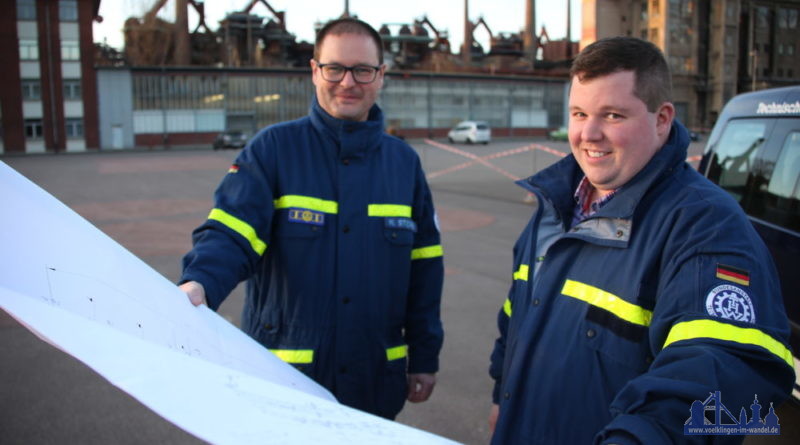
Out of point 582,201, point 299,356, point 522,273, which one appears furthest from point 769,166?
point 299,356

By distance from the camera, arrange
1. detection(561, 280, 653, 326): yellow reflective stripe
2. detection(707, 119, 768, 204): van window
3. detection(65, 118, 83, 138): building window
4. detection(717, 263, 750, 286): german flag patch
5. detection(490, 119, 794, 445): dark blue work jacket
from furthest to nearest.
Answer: detection(65, 118, 83, 138): building window, detection(707, 119, 768, 204): van window, detection(561, 280, 653, 326): yellow reflective stripe, detection(717, 263, 750, 286): german flag patch, detection(490, 119, 794, 445): dark blue work jacket

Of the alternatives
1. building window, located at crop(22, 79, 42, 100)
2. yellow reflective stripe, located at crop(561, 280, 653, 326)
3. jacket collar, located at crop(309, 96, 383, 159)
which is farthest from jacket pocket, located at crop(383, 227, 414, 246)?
building window, located at crop(22, 79, 42, 100)

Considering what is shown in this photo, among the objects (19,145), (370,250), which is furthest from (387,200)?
(19,145)

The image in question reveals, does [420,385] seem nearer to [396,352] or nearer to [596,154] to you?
[396,352]

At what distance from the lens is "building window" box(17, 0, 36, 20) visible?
44.9 metres

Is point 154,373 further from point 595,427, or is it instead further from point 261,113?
point 261,113

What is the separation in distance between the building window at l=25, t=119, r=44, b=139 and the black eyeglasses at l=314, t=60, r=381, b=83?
4999 centimetres

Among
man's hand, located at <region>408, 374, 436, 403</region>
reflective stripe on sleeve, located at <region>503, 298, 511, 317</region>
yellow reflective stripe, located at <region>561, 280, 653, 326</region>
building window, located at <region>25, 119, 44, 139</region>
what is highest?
building window, located at <region>25, 119, 44, 139</region>

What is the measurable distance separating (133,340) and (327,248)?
1486mm

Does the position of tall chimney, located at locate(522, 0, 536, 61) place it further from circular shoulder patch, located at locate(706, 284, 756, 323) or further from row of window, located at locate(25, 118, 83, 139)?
circular shoulder patch, located at locate(706, 284, 756, 323)

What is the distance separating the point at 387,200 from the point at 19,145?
165ft

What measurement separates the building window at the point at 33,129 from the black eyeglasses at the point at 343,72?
1968 inches

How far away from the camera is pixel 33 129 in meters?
45.2

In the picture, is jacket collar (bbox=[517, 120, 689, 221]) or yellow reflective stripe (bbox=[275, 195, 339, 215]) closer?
jacket collar (bbox=[517, 120, 689, 221])
